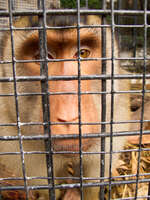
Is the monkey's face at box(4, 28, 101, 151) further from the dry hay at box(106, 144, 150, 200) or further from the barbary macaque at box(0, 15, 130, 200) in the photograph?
the dry hay at box(106, 144, 150, 200)

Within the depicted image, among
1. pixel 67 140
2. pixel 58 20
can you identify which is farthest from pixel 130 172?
pixel 58 20

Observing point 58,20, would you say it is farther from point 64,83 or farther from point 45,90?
point 45,90

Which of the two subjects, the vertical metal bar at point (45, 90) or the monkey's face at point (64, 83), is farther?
the monkey's face at point (64, 83)

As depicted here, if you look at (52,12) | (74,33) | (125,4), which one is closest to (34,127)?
(74,33)

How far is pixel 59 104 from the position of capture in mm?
918

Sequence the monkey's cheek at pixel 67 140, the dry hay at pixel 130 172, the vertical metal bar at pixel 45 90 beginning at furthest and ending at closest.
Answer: the dry hay at pixel 130 172 < the monkey's cheek at pixel 67 140 < the vertical metal bar at pixel 45 90

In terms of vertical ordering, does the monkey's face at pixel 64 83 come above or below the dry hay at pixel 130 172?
above

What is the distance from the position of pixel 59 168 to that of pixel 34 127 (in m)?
0.40

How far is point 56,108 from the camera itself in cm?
91

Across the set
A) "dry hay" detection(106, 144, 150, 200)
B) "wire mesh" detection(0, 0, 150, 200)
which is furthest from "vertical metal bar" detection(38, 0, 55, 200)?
"dry hay" detection(106, 144, 150, 200)

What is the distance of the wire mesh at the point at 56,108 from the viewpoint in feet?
2.06

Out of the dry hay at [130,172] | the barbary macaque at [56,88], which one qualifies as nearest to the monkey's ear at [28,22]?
the barbary macaque at [56,88]

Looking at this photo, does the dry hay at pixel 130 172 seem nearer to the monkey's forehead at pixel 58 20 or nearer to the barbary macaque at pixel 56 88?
the barbary macaque at pixel 56 88

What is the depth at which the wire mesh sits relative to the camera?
2.06 feet
